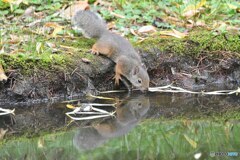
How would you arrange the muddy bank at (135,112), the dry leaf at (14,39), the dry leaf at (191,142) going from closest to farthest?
the dry leaf at (191,142) → the muddy bank at (135,112) → the dry leaf at (14,39)

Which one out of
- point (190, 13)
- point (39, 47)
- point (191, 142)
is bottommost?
point (191, 142)

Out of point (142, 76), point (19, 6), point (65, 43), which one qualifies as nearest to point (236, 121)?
point (142, 76)

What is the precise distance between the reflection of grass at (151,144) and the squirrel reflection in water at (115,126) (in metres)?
0.08

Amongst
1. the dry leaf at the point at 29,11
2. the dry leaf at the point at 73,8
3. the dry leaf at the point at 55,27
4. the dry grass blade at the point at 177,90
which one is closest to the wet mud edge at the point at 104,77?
the dry grass blade at the point at 177,90

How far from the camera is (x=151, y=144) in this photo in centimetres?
472

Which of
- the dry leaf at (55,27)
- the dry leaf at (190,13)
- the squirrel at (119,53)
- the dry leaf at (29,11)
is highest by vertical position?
the dry leaf at (29,11)

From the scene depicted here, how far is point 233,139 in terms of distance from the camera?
4867mm

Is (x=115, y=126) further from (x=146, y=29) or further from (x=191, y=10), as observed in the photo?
(x=191, y=10)

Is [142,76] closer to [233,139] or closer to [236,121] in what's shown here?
[236,121]

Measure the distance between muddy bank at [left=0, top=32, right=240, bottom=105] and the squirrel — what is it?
12cm

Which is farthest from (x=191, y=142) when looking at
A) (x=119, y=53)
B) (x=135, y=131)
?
(x=119, y=53)

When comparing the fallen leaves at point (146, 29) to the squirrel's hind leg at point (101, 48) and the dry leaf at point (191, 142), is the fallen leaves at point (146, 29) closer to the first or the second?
the squirrel's hind leg at point (101, 48)

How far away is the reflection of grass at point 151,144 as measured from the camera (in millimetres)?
4492

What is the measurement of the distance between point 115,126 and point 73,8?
9.38 ft
